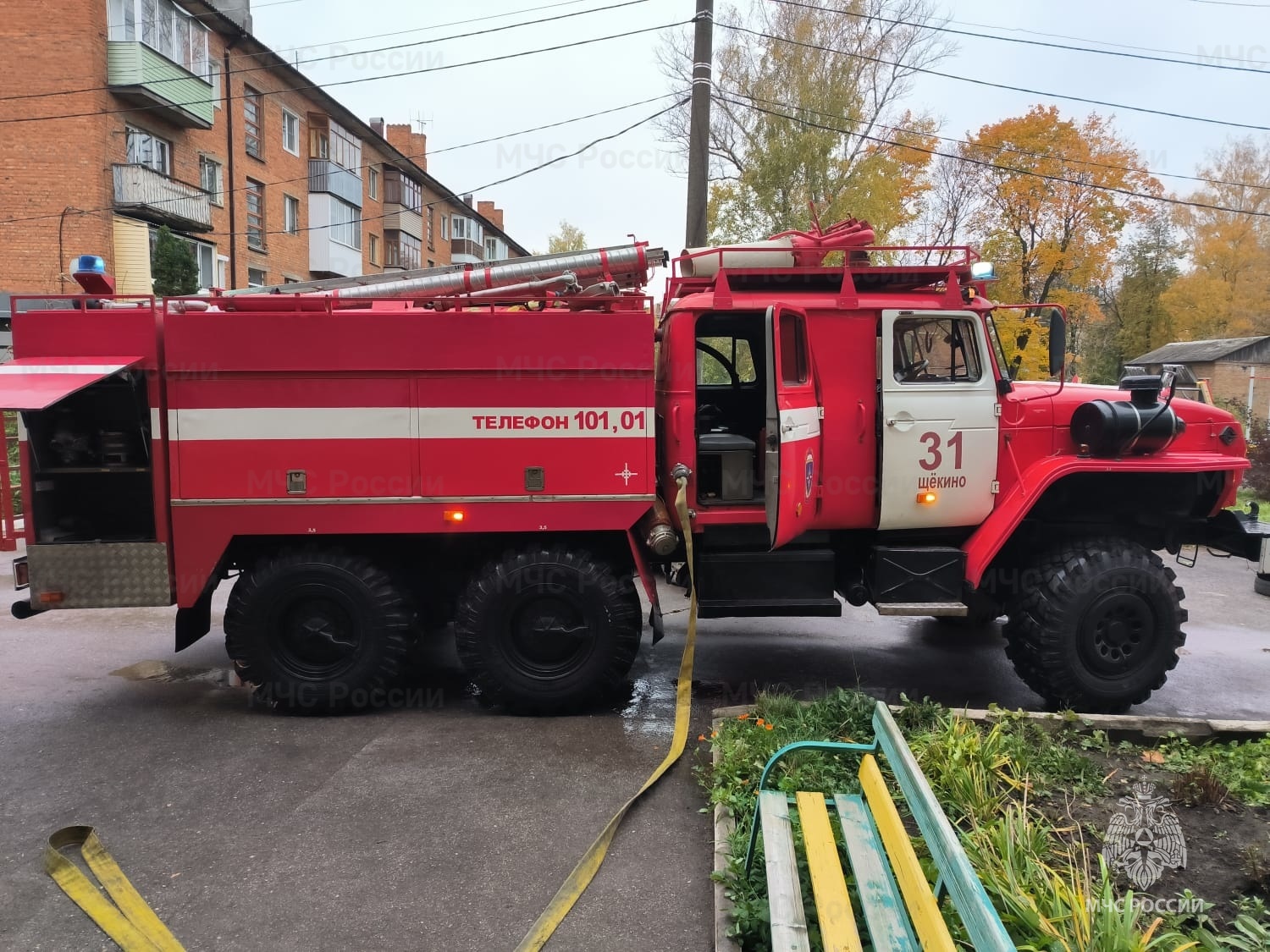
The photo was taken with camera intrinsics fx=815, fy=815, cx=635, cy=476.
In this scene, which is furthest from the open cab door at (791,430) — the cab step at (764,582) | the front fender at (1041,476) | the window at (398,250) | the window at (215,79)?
the window at (398,250)

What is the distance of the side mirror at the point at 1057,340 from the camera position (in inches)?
191

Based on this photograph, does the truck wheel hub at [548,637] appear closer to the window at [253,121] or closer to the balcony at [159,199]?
the balcony at [159,199]

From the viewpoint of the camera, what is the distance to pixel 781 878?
9.46 ft

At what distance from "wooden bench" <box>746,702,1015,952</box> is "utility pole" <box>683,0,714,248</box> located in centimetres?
832

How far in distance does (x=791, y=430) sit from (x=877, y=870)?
264 centimetres

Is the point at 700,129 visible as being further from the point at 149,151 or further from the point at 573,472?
the point at 149,151

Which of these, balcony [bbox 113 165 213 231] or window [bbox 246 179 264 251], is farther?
window [bbox 246 179 264 251]

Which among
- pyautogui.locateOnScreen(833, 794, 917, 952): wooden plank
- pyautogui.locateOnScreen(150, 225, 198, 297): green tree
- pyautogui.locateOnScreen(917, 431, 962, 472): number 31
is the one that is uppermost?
pyautogui.locateOnScreen(150, 225, 198, 297): green tree

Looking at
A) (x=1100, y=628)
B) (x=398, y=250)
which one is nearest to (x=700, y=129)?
(x=1100, y=628)

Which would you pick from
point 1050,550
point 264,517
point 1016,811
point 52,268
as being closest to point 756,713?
point 1016,811

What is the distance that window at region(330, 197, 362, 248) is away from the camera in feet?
91.0

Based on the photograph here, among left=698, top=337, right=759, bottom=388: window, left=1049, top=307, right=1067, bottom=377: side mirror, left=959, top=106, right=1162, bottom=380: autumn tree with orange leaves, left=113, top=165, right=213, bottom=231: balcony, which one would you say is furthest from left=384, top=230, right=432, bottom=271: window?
left=1049, top=307, right=1067, bottom=377: side mirror

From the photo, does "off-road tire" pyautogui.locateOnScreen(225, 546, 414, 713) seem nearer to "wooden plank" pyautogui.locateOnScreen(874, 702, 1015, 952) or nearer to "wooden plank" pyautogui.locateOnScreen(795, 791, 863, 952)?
"wooden plank" pyautogui.locateOnScreen(795, 791, 863, 952)

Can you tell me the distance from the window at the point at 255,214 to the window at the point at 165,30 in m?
3.08
